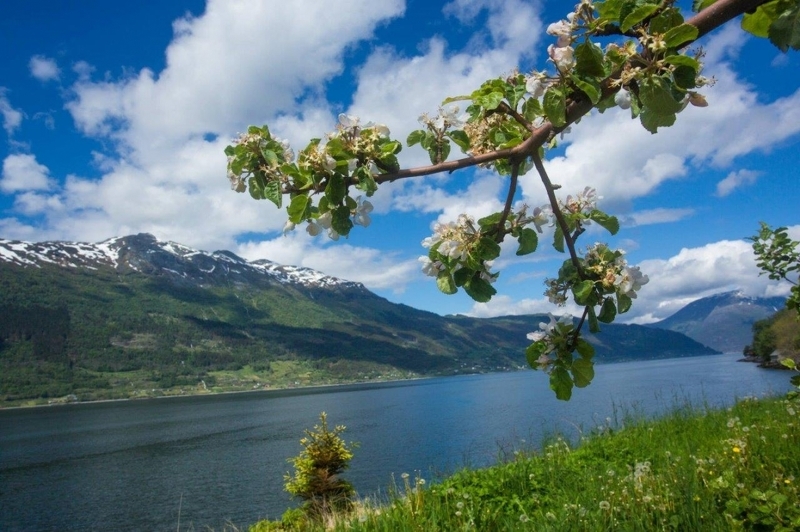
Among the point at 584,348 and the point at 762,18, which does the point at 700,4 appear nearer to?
the point at 762,18

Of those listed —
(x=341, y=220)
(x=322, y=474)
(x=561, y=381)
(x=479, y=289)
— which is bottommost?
(x=322, y=474)

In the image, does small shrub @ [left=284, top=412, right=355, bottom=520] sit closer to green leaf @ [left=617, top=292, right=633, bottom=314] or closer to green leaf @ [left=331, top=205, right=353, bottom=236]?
green leaf @ [left=331, top=205, right=353, bottom=236]

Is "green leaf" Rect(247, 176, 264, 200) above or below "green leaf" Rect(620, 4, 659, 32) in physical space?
below

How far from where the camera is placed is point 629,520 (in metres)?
4.23

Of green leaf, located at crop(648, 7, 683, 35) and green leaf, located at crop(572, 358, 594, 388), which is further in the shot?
green leaf, located at crop(572, 358, 594, 388)

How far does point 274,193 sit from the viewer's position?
169 centimetres

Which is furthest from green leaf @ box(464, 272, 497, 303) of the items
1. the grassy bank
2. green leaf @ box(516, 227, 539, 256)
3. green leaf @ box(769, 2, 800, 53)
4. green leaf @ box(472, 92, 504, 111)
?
the grassy bank

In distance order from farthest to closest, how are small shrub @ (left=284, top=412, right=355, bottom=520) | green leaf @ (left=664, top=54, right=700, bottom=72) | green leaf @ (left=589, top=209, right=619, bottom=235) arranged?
1. small shrub @ (left=284, top=412, right=355, bottom=520)
2. green leaf @ (left=589, top=209, right=619, bottom=235)
3. green leaf @ (left=664, top=54, right=700, bottom=72)

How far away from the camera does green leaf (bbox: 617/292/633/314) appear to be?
5.46 ft

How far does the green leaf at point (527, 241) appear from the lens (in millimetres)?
1989

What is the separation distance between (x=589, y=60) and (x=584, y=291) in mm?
710

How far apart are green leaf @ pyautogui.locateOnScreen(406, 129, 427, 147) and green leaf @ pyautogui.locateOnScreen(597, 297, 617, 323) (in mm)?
878

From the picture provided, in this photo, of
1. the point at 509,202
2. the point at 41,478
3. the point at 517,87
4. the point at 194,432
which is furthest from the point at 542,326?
the point at 194,432

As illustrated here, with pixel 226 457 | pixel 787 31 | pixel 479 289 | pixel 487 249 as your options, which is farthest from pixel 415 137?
pixel 226 457
